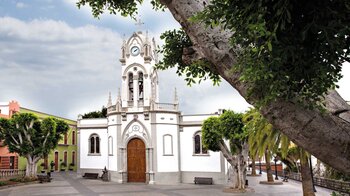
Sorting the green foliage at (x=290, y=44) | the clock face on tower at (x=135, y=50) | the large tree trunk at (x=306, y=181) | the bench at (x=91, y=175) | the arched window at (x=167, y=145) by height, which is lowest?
the bench at (x=91, y=175)

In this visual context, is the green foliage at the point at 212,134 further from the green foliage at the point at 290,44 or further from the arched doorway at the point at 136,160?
the green foliage at the point at 290,44

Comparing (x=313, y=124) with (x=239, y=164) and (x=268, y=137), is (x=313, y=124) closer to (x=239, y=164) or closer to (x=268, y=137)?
(x=268, y=137)

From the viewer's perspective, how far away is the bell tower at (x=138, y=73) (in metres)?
28.1

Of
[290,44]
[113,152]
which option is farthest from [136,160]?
[290,44]

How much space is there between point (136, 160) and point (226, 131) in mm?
10129

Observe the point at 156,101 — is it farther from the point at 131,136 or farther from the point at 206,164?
the point at 206,164

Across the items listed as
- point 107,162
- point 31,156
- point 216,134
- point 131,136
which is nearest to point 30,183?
point 31,156

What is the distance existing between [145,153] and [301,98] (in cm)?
2449

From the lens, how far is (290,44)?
3.68 meters

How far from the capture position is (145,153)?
27453 mm

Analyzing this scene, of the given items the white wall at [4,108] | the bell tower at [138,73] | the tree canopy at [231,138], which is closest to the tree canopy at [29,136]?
the bell tower at [138,73]

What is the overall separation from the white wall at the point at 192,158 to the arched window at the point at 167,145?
111cm

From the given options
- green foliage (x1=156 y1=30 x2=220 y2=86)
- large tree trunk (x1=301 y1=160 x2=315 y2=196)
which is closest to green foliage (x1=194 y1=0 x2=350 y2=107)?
green foliage (x1=156 y1=30 x2=220 y2=86)

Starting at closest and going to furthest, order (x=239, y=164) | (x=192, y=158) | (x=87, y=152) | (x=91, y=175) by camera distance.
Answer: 1. (x=239, y=164)
2. (x=192, y=158)
3. (x=91, y=175)
4. (x=87, y=152)
